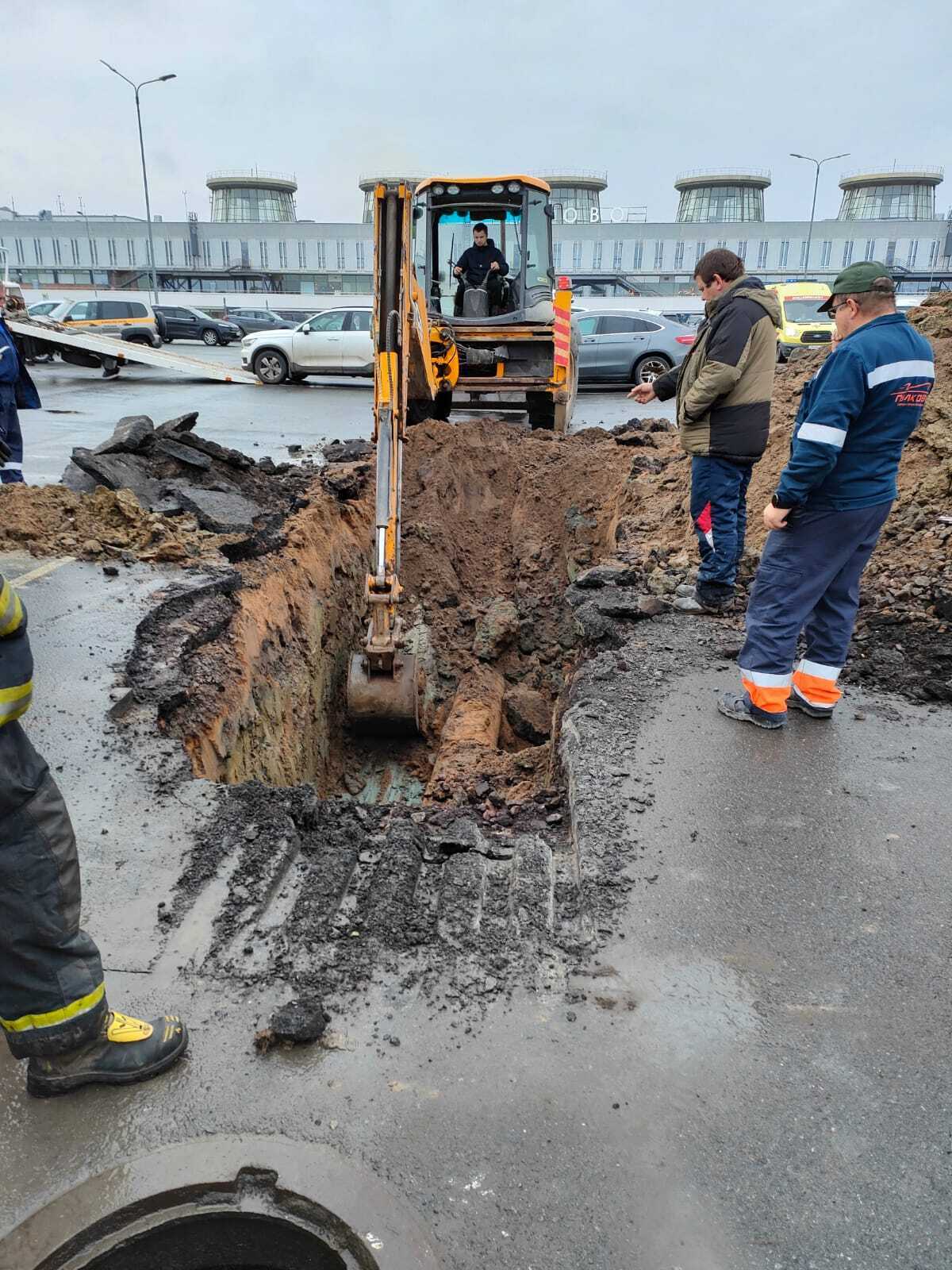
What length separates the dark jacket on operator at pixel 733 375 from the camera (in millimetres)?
4914

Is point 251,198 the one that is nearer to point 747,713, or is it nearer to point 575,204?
point 575,204

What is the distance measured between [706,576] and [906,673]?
1368 mm

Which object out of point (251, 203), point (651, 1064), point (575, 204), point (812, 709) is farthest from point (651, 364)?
point (251, 203)

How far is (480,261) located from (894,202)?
8065 centimetres

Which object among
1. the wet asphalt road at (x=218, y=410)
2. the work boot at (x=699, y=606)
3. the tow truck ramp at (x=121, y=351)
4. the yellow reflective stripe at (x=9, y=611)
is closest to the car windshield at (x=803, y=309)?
the wet asphalt road at (x=218, y=410)

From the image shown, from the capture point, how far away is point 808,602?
4.07m

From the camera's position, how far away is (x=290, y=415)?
15430 millimetres

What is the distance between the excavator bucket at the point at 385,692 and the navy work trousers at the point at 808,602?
7.48ft

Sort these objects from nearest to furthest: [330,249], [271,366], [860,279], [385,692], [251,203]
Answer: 1. [860,279]
2. [385,692]
3. [271,366]
4. [330,249]
5. [251,203]

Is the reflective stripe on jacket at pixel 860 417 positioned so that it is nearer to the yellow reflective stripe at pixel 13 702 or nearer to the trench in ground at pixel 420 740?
the trench in ground at pixel 420 740

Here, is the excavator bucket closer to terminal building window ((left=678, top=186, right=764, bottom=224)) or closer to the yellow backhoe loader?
the yellow backhoe loader

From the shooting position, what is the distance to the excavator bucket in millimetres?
5652

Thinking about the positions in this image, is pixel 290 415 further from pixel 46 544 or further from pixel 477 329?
pixel 46 544

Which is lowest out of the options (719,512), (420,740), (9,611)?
(420,740)
